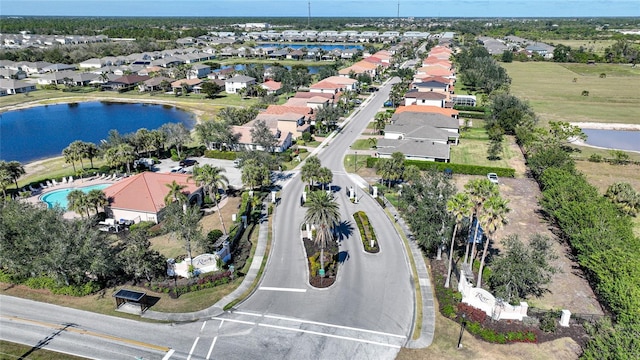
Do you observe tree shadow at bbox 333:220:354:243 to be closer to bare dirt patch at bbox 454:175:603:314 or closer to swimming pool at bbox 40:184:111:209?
bare dirt patch at bbox 454:175:603:314

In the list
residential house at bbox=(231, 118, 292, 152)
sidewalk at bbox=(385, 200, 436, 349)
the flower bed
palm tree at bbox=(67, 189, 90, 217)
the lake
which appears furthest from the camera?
the lake

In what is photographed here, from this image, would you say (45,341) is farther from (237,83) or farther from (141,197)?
(237,83)

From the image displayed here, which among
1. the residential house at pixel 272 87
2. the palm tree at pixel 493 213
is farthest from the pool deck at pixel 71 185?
the residential house at pixel 272 87

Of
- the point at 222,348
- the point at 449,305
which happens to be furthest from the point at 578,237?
the point at 222,348

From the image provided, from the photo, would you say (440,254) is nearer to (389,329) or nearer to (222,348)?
(389,329)

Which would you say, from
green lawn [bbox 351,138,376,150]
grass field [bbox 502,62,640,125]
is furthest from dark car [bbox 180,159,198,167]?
grass field [bbox 502,62,640,125]

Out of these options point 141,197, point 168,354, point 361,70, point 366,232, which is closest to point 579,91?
point 361,70
